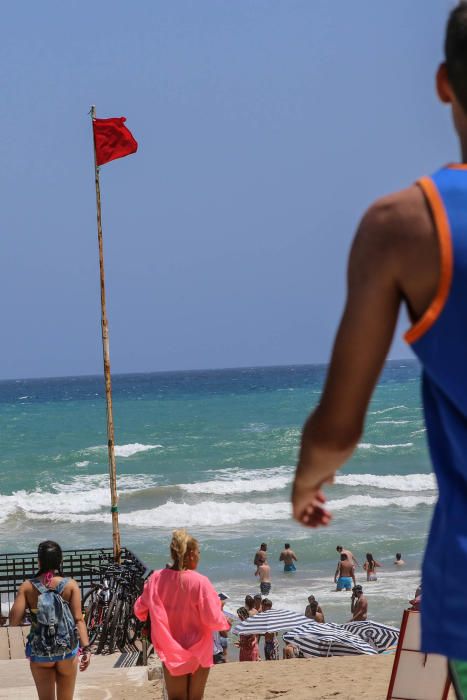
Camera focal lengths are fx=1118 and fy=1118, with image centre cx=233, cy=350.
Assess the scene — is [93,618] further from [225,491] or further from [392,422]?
[392,422]

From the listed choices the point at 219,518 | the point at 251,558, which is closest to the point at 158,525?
the point at 219,518

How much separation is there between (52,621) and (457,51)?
633 centimetres

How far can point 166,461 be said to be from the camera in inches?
2247

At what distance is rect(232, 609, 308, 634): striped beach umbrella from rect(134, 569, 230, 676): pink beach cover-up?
7271 mm

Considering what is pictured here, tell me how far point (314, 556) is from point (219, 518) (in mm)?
9277

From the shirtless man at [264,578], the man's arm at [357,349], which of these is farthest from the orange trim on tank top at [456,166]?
the shirtless man at [264,578]

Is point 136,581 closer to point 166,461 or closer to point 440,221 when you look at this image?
point 440,221

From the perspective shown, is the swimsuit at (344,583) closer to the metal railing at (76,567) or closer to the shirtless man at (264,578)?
the shirtless man at (264,578)

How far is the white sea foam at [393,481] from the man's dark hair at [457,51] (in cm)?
4253

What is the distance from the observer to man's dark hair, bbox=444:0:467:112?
1334 millimetres

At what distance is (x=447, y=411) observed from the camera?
1.33 meters

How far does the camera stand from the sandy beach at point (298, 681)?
953 cm

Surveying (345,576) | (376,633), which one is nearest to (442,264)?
(376,633)

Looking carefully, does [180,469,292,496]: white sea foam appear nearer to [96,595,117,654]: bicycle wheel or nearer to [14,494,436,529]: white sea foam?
[14,494,436,529]: white sea foam
